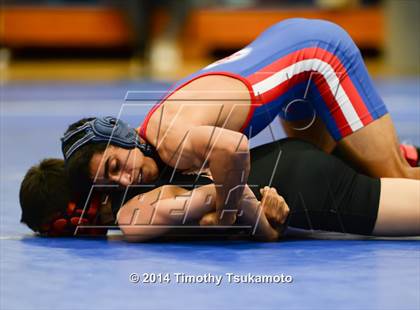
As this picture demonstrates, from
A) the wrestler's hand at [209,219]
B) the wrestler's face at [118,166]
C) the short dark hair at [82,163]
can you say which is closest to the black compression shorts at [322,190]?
the wrestler's hand at [209,219]

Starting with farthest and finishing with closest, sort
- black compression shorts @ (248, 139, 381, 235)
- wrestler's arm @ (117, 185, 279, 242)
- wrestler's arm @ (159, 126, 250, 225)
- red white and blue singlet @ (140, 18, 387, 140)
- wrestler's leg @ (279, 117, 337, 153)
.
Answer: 1. wrestler's leg @ (279, 117, 337, 153)
2. red white and blue singlet @ (140, 18, 387, 140)
3. black compression shorts @ (248, 139, 381, 235)
4. wrestler's arm @ (117, 185, 279, 242)
5. wrestler's arm @ (159, 126, 250, 225)

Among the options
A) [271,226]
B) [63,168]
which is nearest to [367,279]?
[271,226]

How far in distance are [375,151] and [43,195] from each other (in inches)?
51.9

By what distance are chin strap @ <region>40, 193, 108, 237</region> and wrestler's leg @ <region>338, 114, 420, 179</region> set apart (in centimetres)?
105

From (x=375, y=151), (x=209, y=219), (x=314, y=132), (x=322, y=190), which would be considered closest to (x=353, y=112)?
(x=375, y=151)

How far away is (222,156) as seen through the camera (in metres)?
2.83

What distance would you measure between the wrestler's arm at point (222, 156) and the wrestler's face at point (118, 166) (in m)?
0.13

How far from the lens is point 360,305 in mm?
2305

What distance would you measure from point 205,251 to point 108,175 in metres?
0.43

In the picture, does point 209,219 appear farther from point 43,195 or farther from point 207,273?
point 43,195

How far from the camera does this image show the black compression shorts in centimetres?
309

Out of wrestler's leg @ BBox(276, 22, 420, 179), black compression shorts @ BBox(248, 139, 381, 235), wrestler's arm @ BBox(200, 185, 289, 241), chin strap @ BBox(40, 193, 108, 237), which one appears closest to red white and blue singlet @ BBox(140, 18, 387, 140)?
wrestler's leg @ BBox(276, 22, 420, 179)

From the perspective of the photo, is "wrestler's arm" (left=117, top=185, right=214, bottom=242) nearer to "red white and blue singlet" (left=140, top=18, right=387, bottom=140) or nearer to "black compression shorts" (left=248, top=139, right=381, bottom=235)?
"black compression shorts" (left=248, top=139, right=381, bottom=235)

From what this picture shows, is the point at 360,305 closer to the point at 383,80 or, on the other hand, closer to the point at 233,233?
the point at 233,233
